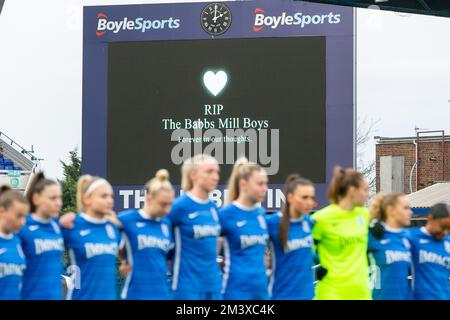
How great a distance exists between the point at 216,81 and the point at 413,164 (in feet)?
82.4

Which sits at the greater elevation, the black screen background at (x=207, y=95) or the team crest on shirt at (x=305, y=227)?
the black screen background at (x=207, y=95)

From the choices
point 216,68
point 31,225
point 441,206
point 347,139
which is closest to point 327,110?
point 347,139

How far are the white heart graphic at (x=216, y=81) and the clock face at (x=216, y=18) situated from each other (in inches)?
32.9

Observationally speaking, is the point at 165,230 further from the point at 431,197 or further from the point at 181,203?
the point at 431,197

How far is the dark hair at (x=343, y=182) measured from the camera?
360 inches

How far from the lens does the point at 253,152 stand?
2270 cm

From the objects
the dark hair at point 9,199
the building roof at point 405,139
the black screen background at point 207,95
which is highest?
the building roof at point 405,139

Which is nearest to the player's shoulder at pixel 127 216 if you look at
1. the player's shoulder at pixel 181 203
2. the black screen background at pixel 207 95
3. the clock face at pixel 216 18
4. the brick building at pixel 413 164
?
the player's shoulder at pixel 181 203

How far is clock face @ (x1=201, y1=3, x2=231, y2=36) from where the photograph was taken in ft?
75.7

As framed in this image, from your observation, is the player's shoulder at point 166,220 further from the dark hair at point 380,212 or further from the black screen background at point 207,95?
the black screen background at point 207,95

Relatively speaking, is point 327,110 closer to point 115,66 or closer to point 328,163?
point 328,163

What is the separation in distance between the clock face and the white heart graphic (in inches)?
32.9

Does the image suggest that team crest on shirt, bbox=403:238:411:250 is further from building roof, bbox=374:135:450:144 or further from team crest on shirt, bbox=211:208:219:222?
building roof, bbox=374:135:450:144

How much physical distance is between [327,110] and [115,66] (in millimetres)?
3983
